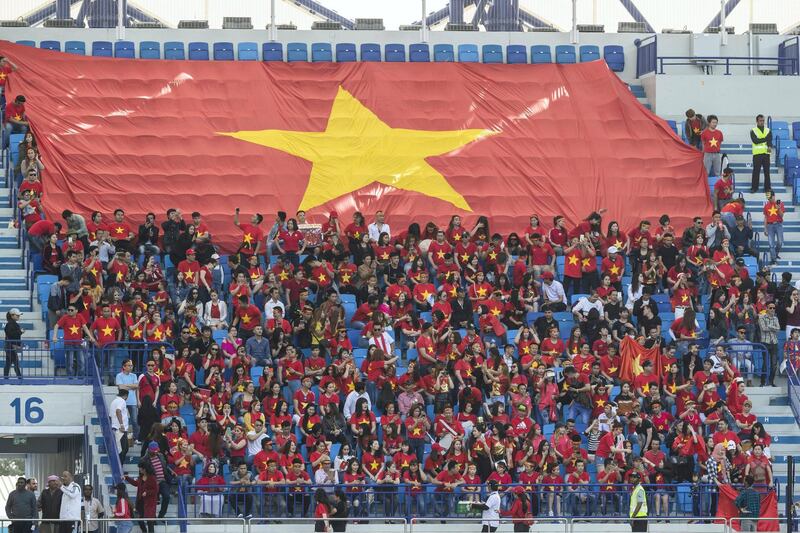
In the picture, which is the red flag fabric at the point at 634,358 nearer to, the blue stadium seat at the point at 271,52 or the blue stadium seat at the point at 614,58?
the blue stadium seat at the point at 614,58

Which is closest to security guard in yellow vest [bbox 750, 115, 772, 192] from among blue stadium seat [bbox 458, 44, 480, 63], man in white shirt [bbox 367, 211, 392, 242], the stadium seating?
blue stadium seat [bbox 458, 44, 480, 63]

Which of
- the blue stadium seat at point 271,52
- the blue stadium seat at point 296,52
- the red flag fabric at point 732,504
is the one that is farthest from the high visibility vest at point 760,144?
the red flag fabric at point 732,504

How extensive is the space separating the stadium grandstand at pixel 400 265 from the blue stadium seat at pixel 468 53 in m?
0.05

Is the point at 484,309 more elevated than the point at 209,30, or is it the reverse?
the point at 209,30

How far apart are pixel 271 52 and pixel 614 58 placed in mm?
6577

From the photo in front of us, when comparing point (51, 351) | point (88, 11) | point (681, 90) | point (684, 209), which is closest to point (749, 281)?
point (684, 209)

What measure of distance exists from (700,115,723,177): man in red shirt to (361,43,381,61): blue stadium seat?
626cm

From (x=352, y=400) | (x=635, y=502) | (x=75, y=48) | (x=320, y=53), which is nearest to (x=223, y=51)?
(x=320, y=53)

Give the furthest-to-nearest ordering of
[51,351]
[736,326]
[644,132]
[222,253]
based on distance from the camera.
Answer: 1. [644,132]
2. [222,253]
3. [736,326]
4. [51,351]

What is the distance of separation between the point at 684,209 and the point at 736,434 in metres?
7.09

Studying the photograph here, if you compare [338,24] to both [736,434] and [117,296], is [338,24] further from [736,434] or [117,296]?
[736,434]

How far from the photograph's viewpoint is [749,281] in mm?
29641

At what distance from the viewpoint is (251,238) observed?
29969 mm

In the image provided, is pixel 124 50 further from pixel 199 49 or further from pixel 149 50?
pixel 199 49
